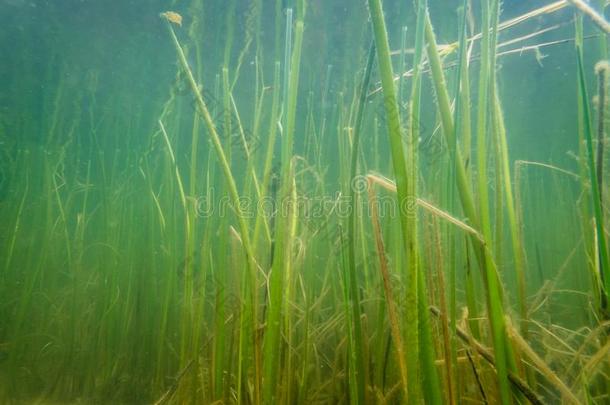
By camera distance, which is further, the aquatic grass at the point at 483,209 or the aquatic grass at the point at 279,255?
the aquatic grass at the point at 279,255

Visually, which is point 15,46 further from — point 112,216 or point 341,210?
point 341,210

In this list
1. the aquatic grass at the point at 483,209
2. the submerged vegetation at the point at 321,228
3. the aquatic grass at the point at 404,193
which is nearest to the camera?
the aquatic grass at the point at 404,193

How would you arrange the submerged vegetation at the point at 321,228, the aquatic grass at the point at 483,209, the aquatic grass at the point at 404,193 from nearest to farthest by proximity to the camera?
the aquatic grass at the point at 404,193, the aquatic grass at the point at 483,209, the submerged vegetation at the point at 321,228

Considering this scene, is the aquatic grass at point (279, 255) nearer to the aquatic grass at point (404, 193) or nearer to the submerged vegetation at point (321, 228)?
the submerged vegetation at point (321, 228)

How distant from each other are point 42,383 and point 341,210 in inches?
211

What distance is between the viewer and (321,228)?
2533 millimetres

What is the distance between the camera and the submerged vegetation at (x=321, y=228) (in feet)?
4.04

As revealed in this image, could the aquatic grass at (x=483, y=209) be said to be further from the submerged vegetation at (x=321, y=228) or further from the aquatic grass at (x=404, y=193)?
the aquatic grass at (x=404, y=193)

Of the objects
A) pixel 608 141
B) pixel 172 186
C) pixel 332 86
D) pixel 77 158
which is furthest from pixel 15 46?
pixel 608 141

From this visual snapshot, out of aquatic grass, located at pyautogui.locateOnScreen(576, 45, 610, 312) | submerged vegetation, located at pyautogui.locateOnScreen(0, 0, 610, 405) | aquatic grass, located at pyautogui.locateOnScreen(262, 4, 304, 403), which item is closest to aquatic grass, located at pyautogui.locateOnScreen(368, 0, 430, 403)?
submerged vegetation, located at pyautogui.locateOnScreen(0, 0, 610, 405)

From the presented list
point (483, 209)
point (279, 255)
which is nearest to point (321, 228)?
point (279, 255)

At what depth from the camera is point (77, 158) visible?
14.9 metres

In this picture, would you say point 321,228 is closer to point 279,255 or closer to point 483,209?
point 279,255

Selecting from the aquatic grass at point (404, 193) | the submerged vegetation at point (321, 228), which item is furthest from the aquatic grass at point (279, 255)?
the aquatic grass at point (404, 193)
